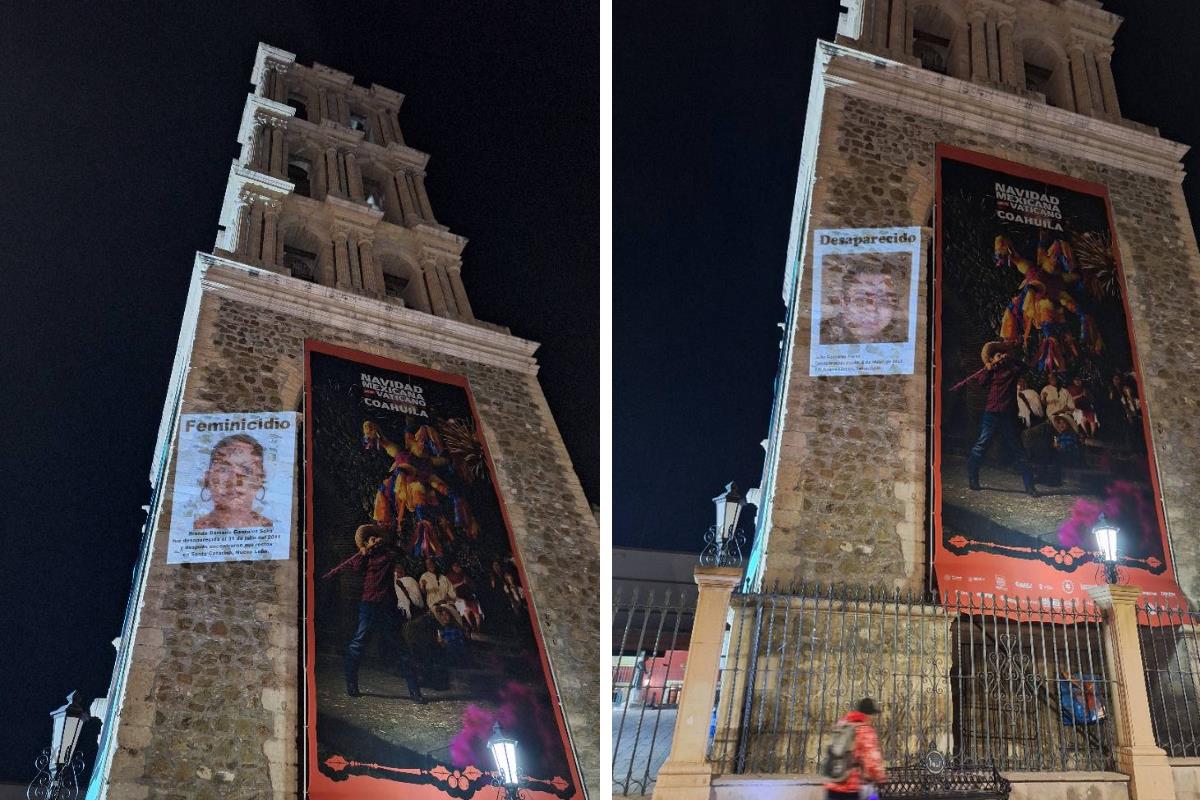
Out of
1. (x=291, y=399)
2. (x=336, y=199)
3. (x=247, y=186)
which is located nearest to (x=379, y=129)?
(x=336, y=199)

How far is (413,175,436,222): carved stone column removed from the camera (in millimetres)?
12344

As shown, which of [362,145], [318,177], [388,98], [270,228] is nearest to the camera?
[270,228]

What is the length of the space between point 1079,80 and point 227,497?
9778mm

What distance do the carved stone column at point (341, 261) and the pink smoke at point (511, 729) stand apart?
4.99 m

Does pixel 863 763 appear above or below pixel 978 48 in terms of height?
below

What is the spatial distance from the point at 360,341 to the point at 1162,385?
7556mm

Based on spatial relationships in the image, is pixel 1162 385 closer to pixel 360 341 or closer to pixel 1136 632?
pixel 1136 632

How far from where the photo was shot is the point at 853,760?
3760 millimetres

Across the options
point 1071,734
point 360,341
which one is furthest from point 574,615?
point 1071,734

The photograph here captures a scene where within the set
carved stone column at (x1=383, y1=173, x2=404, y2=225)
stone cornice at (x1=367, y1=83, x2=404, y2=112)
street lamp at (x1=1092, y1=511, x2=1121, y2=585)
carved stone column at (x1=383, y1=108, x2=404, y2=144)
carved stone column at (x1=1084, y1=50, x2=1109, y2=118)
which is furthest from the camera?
stone cornice at (x1=367, y1=83, x2=404, y2=112)

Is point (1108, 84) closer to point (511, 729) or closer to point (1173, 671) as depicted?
point (1173, 671)

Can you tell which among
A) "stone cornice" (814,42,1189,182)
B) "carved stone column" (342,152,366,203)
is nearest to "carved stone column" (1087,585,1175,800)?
"stone cornice" (814,42,1189,182)

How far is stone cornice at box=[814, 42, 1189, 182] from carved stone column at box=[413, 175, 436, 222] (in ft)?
18.5

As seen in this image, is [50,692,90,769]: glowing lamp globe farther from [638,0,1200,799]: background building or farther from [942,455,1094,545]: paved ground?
[942,455,1094,545]: paved ground
